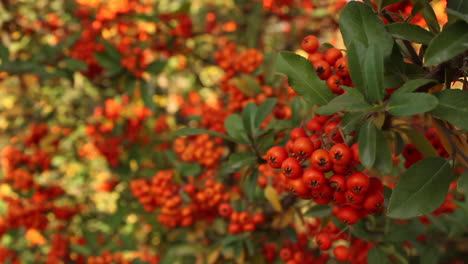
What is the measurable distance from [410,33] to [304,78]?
0.39 m

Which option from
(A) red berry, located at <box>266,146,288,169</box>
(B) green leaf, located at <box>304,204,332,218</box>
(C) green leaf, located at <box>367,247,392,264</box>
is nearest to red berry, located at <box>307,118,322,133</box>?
(A) red berry, located at <box>266,146,288,169</box>

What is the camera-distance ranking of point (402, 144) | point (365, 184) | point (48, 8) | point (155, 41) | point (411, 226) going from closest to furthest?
point (365, 184) < point (402, 144) < point (411, 226) < point (155, 41) < point (48, 8)

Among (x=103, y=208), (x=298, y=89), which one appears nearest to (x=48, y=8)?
(x=103, y=208)

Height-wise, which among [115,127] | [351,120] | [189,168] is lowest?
[115,127]

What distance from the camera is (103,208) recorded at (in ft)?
17.6

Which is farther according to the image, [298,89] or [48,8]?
[48,8]

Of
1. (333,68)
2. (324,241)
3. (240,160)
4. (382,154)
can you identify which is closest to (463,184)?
(382,154)

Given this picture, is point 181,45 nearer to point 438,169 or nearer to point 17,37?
point 17,37

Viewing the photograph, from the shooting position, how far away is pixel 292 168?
1.33 m

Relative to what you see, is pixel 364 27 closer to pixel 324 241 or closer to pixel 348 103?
pixel 348 103

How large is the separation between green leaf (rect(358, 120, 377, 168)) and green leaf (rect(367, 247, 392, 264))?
3.10 feet

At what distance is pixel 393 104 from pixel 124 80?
3037 millimetres

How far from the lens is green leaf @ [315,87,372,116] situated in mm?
1131

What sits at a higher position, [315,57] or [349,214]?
[315,57]
